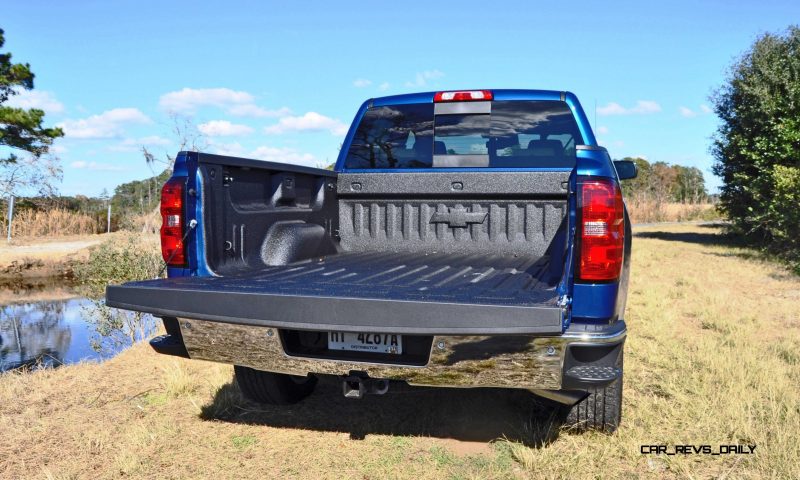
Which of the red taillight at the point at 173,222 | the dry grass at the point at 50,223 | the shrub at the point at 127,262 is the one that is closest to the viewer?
the red taillight at the point at 173,222

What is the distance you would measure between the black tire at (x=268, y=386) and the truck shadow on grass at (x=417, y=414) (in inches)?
3.6

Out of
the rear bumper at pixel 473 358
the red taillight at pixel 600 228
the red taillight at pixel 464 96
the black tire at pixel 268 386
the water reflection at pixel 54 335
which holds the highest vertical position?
the red taillight at pixel 464 96

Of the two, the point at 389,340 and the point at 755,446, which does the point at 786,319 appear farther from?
the point at 389,340

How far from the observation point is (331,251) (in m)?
4.32

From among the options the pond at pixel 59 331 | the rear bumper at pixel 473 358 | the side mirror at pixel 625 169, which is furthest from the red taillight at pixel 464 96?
the pond at pixel 59 331

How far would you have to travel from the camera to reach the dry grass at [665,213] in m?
34.3

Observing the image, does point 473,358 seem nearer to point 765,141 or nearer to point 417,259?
point 417,259

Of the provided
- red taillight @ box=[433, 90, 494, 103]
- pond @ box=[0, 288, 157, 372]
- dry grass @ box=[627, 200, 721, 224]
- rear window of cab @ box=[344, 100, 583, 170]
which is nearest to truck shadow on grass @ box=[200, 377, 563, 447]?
rear window of cab @ box=[344, 100, 583, 170]

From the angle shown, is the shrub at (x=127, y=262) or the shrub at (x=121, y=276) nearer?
the shrub at (x=121, y=276)

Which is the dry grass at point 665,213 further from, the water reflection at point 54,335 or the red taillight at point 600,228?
the red taillight at point 600,228

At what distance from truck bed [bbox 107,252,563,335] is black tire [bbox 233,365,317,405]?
0.71 meters

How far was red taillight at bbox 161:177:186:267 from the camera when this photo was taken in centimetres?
314

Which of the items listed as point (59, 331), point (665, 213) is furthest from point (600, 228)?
point (665, 213)

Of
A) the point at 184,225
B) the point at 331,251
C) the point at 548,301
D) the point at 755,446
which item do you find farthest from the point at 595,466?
the point at 184,225
